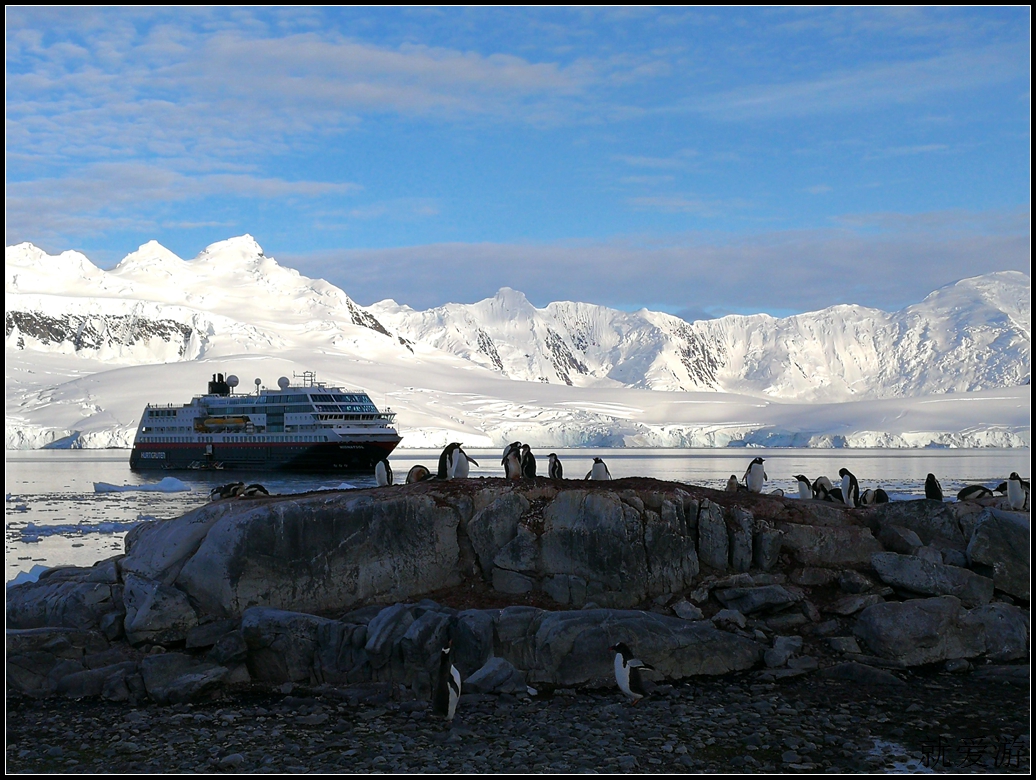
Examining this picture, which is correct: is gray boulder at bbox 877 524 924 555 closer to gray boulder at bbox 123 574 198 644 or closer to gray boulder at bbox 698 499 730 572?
gray boulder at bbox 698 499 730 572

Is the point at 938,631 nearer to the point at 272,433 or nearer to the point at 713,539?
the point at 713,539

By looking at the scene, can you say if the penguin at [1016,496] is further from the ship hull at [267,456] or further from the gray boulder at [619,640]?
the ship hull at [267,456]

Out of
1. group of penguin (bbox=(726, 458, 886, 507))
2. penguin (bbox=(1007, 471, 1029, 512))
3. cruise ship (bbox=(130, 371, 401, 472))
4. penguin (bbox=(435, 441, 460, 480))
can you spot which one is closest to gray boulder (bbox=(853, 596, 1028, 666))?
penguin (bbox=(1007, 471, 1029, 512))

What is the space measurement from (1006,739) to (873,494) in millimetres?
9696

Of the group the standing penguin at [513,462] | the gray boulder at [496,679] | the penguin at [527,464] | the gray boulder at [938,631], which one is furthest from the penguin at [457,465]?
the gray boulder at [938,631]

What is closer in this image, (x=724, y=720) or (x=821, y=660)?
(x=724, y=720)

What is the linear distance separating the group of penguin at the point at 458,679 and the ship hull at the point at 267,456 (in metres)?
64.4

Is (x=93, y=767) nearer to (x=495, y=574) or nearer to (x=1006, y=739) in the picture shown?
(x=495, y=574)

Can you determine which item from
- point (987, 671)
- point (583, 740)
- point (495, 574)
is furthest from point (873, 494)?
point (583, 740)

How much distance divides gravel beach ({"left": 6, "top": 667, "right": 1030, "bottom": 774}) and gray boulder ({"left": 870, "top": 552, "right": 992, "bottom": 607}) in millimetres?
2036

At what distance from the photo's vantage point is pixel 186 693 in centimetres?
1151

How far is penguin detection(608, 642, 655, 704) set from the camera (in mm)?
11305

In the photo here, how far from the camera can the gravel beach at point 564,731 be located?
917 cm

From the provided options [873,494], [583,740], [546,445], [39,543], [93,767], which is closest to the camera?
[93,767]
